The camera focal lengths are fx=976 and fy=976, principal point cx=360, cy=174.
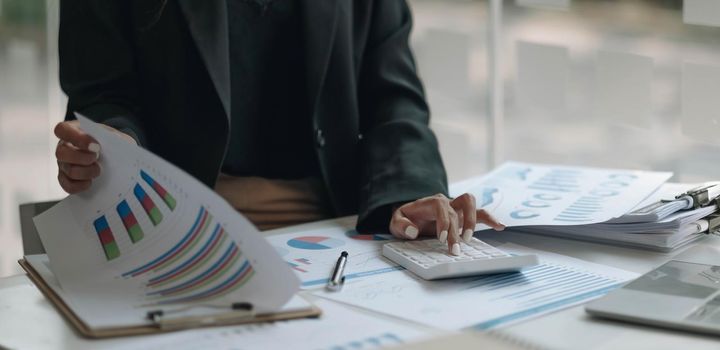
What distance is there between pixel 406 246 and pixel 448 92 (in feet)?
4.33

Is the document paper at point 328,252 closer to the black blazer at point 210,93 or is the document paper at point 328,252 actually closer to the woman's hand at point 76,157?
the black blazer at point 210,93

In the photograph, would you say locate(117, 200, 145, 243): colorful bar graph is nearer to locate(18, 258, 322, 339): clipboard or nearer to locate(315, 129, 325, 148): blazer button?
locate(18, 258, 322, 339): clipboard

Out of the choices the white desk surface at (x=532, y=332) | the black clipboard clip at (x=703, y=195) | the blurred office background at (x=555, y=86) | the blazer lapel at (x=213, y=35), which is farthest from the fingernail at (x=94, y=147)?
the blurred office background at (x=555, y=86)

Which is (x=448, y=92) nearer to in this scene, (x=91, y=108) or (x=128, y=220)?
(x=91, y=108)

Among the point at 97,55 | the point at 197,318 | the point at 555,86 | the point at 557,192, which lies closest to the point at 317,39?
the point at 97,55

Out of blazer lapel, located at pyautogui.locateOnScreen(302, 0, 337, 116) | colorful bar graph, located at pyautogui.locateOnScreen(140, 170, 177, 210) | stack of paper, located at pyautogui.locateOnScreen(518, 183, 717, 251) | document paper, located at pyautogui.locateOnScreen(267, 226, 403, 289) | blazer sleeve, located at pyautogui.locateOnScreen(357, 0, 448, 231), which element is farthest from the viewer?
blazer lapel, located at pyautogui.locateOnScreen(302, 0, 337, 116)

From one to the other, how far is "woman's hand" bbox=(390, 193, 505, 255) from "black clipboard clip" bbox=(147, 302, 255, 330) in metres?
0.31

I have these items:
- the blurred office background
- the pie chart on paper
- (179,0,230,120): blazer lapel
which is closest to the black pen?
the pie chart on paper

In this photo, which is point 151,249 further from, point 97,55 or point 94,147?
point 97,55

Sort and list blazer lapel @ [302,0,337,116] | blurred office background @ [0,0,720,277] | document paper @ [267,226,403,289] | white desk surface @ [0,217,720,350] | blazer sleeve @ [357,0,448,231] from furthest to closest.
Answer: blurred office background @ [0,0,720,277] → blazer lapel @ [302,0,337,116] → blazer sleeve @ [357,0,448,231] → document paper @ [267,226,403,289] → white desk surface @ [0,217,720,350]

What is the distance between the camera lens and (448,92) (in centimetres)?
248

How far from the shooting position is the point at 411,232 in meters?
1.26

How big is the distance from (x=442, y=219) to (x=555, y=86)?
39.6 inches

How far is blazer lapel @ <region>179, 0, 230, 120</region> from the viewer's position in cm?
141
